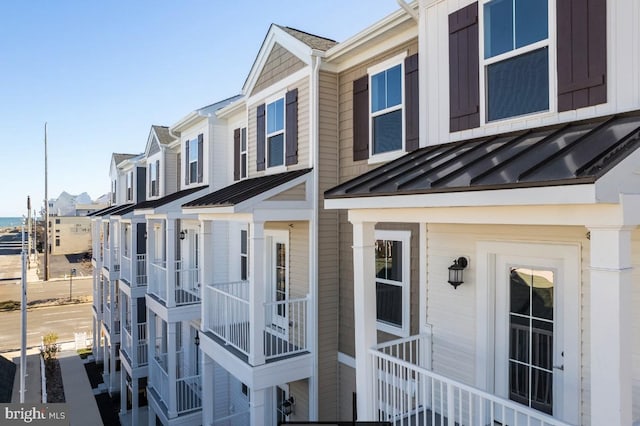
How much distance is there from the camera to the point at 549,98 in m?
4.42

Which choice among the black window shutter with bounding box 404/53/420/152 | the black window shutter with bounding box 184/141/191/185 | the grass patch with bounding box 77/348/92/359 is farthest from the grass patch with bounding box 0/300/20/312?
the black window shutter with bounding box 404/53/420/152

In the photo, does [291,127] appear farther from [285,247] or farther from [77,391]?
[77,391]

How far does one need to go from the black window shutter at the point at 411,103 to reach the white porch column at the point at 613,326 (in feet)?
12.4

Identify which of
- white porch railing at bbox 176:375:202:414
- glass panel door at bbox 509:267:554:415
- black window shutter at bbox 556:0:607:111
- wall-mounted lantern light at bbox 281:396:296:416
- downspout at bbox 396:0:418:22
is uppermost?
downspout at bbox 396:0:418:22

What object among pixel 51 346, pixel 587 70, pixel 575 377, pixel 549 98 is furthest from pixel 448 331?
pixel 51 346

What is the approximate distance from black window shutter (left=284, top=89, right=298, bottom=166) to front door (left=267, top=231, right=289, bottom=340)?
164 centimetres

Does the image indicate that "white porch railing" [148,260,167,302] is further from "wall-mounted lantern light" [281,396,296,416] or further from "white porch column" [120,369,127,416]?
"wall-mounted lantern light" [281,396,296,416]

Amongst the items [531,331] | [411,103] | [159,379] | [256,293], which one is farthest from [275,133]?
[159,379]

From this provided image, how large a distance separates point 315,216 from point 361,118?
2008 mm

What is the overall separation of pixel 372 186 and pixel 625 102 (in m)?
2.52

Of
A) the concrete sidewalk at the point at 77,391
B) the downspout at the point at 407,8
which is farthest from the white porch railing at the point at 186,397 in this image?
the downspout at the point at 407,8

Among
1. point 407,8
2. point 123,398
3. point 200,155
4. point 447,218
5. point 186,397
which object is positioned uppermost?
point 407,8

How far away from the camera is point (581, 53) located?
13.5 feet

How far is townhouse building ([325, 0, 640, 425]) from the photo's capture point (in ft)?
9.23
